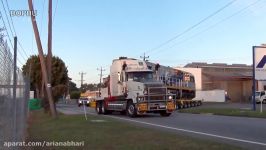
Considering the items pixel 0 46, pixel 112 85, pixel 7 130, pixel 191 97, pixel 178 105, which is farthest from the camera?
pixel 191 97

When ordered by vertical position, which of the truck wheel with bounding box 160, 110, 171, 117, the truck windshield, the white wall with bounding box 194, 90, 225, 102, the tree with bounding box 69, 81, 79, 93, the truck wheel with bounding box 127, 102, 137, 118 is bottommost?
the truck wheel with bounding box 160, 110, 171, 117

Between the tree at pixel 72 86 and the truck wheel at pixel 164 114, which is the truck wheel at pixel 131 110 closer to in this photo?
the truck wheel at pixel 164 114

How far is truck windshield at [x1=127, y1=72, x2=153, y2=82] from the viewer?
3193 cm

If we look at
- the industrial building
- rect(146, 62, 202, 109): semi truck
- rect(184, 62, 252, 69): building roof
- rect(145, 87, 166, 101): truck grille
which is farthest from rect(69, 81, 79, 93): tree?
rect(145, 87, 166, 101): truck grille

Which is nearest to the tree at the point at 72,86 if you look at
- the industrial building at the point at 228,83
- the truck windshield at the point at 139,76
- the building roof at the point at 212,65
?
the building roof at the point at 212,65

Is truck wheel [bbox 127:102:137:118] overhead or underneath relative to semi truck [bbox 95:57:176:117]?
underneath

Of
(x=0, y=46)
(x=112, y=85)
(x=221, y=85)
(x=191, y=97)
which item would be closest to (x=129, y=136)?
(x=0, y=46)

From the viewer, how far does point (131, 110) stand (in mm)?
31609

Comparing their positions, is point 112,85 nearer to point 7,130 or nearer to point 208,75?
point 7,130

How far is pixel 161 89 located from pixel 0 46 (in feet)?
82.0

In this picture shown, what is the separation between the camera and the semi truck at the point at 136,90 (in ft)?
102

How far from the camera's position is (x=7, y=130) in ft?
27.2

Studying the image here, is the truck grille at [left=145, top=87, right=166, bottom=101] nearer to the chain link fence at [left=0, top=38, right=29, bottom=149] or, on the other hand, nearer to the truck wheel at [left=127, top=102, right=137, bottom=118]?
the truck wheel at [left=127, top=102, right=137, bottom=118]

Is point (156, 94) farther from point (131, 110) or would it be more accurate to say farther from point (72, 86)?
point (72, 86)
